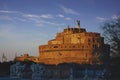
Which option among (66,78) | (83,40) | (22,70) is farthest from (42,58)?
(66,78)

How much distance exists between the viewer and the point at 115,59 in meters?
23.5

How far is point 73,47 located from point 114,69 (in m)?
33.5

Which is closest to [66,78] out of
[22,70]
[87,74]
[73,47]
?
[87,74]

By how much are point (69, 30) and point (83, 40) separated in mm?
5406

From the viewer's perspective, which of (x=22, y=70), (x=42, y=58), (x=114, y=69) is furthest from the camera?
(x=42, y=58)

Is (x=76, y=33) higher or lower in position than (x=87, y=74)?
higher

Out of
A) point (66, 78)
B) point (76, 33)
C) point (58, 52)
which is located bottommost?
point (66, 78)

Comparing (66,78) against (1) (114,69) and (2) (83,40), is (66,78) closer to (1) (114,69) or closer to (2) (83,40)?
(1) (114,69)

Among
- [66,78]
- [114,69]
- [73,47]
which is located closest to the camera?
[114,69]

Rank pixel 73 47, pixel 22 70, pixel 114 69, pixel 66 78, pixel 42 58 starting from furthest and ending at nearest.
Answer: pixel 42 58
pixel 73 47
pixel 22 70
pixel 66 78
pixel 114 69

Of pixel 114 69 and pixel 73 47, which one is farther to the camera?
pixel 73 47

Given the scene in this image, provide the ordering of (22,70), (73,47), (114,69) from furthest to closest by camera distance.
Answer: (73,47) → (22,70) → (114,69)

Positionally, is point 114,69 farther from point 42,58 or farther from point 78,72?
point 42,58

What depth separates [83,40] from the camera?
58.3m
